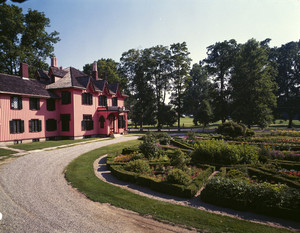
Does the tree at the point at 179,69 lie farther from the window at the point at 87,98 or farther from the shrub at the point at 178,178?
the shrub at the point at 178,178

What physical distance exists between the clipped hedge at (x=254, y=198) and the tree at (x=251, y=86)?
32150 mm

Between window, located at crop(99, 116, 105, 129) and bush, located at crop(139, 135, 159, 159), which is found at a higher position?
window, located at crop(99, 116, 105, 129)

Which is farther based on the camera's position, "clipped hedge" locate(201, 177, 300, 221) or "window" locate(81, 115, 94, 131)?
"window" locate(81, 115, 94, 131)

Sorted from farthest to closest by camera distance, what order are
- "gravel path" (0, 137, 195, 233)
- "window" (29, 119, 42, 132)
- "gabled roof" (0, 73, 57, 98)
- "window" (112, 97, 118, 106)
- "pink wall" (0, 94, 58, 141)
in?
1. "window" (112, 97, 118, 106)
2. "window" (29, 119, 42, 132)
3. "gabled roof" (0, 73, 57, 98)
4. "pink wall" (0, 94, 58, 141)
5. "gravel path" (0, 137, 195, 233)

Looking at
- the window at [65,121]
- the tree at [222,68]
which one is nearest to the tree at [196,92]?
the tree at [222,68]

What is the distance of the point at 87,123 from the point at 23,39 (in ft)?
82.8

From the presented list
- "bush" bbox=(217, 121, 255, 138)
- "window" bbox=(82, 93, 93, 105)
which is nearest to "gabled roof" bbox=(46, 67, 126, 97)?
"window" bbox=(82, 93, 93, 105)

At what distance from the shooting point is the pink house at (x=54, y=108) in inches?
958

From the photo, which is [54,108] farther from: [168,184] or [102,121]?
[168,184]

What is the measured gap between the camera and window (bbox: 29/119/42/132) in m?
26.4

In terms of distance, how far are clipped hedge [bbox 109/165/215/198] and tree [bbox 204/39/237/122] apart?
37262 mm

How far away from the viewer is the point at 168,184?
9562 millimetres

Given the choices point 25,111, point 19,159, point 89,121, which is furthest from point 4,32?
point 19,159

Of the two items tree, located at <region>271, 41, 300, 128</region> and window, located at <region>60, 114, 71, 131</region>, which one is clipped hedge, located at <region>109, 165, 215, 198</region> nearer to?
window, located at <region>60, 114, 71, 131</region>
